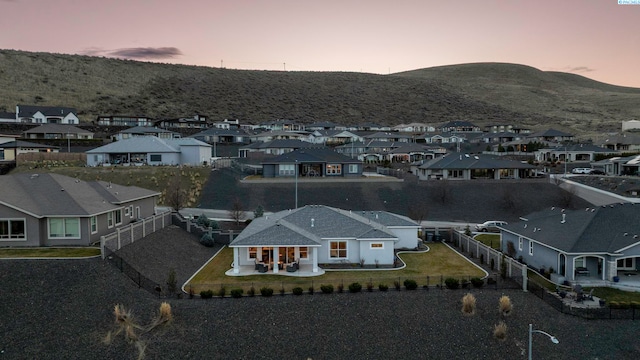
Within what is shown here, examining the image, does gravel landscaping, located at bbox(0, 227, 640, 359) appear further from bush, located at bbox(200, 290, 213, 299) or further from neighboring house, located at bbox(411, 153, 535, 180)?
neighboring house, located at bbox(411, 153, 535, 180)

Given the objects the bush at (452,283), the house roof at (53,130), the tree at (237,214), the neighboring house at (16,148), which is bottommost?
the bush at (452,283)

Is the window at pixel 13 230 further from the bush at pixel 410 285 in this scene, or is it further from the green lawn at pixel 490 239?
the green lawn at pixel 490 239

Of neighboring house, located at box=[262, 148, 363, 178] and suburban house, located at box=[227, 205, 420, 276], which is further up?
neighboring house, located at box=[262, 148, 363, 178]

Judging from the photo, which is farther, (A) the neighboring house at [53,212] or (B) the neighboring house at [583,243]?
(A) the neighboring house at [53,212]

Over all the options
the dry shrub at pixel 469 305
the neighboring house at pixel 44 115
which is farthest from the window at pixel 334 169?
the neighboring house at pixel 44 115

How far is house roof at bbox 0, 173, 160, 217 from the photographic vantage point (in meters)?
26.9

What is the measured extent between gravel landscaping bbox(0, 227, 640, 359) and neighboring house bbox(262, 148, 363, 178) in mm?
36588

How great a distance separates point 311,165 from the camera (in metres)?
60.9

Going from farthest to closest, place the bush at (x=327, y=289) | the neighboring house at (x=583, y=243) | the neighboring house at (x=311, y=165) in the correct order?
the neighboring house at (x=311, y=165) → the neighboring house at (x=583, y=243) → the bush at (x=327, y=289)

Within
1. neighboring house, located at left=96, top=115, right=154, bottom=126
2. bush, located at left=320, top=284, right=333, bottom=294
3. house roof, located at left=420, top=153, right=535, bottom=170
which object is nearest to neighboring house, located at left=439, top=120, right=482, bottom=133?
house roof, located at left=420, top=153, right=535, bottom=170

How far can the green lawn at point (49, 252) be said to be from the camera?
23969mm

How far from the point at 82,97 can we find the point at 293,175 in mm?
87240

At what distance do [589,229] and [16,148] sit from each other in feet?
235

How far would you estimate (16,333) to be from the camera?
18484mm
